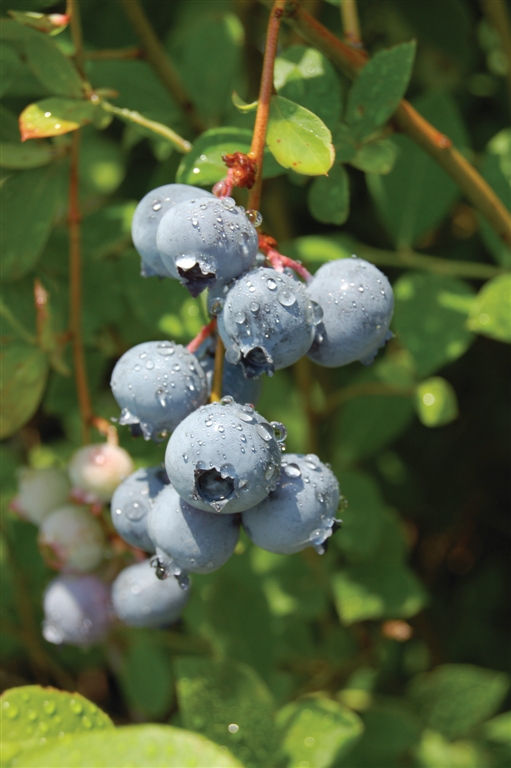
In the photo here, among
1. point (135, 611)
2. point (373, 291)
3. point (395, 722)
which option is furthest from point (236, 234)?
point (395, 722)

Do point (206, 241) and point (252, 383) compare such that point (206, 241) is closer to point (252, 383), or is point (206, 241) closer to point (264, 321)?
point (264, 321)

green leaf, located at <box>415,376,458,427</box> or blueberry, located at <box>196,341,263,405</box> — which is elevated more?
blueberry, located at <box>196,341,263,405</box>

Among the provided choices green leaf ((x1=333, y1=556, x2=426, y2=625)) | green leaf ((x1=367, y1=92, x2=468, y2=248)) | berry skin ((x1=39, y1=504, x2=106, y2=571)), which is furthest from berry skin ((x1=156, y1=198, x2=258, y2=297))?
green leaf ((x1=333, y1=556, x2=426, y2=625))

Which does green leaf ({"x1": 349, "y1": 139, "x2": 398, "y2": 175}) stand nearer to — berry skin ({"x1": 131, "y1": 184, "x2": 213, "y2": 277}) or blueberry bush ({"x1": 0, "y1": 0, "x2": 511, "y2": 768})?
blueberry bush ({"x1": 0, "y1": 0, "x2": 511, "y2": 768})

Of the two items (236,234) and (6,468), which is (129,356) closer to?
(236,234)

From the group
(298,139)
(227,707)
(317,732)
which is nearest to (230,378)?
(298,139)
